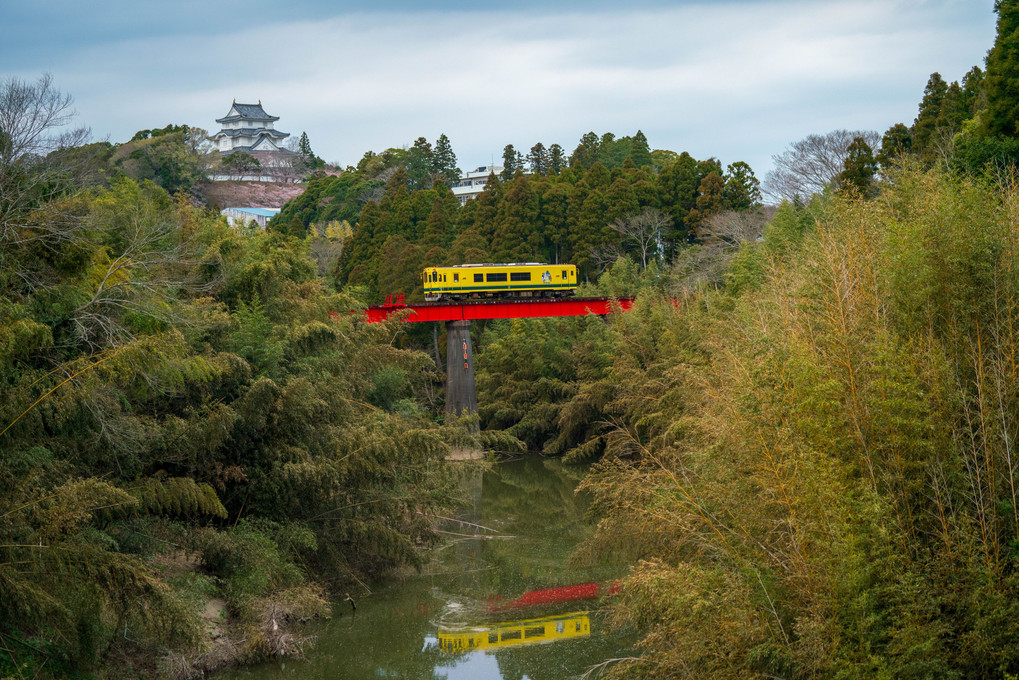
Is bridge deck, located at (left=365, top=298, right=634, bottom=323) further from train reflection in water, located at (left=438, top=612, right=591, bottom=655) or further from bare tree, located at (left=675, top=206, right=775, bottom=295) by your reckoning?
train reflection in water, located at (left=438, top=612, right=591, bottom=655)

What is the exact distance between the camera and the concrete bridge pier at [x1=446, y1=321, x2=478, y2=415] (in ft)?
101

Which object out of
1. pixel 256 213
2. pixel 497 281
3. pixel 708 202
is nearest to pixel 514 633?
pixel 497 281

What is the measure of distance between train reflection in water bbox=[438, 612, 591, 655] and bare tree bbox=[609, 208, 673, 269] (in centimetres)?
2550

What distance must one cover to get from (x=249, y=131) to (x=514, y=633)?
281 feet

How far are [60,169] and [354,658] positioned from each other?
7.35 m

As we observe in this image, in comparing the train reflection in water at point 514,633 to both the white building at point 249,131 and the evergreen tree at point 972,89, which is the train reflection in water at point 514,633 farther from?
the white building at point 249,131

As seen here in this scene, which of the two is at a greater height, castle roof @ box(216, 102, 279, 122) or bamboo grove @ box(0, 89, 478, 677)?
castle roof @ box(216, 102, 279, 122)

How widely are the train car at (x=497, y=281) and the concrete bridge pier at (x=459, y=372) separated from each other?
2.12m

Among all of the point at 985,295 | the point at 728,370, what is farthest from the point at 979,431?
the point at 728,370

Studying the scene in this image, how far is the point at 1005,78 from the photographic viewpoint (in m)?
19.8

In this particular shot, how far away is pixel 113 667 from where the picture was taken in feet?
35.9

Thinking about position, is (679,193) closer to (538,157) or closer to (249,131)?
(538,157)

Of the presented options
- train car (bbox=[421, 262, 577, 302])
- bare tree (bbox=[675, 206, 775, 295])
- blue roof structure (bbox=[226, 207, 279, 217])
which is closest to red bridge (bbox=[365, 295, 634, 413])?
train car (bbox=[421, 262, 577, 302])

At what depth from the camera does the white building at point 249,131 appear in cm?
9231
